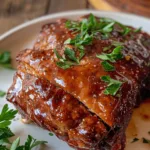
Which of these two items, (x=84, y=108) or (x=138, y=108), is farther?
(x=138, y=108)

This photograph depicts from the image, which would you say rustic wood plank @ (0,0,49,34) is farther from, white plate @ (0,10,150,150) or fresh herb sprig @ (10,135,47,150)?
fresh herb sprig @ (10,135,47,150)

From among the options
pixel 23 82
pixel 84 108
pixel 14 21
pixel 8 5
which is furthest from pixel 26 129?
pixel 8 5

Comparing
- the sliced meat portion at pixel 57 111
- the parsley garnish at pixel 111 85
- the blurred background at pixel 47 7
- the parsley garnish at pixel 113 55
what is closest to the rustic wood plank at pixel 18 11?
the blurred background at pixel 47 7

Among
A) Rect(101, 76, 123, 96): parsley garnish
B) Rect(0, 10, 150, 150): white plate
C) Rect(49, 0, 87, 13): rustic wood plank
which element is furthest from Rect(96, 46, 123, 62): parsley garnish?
Rect(49, 0, 87, 13): rustic wood plank

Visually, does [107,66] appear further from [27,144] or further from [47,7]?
[47,7]

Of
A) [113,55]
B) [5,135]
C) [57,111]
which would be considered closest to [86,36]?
[113,55]

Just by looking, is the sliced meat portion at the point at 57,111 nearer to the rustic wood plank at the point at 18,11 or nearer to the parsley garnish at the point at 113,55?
the parsley garnish at the point at 113,55

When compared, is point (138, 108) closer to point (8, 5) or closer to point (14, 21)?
point (14, 21)
